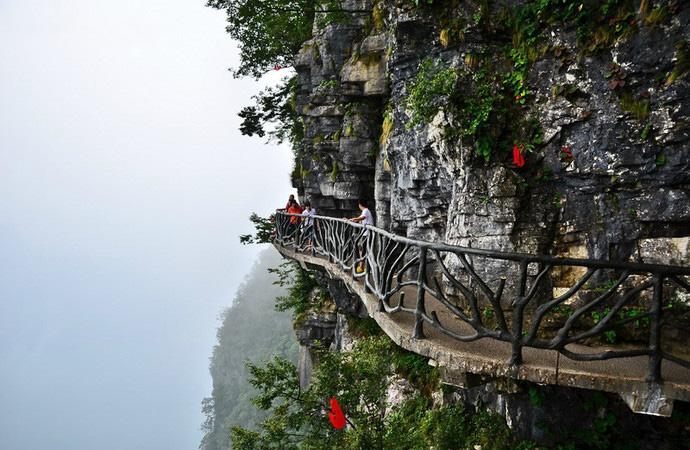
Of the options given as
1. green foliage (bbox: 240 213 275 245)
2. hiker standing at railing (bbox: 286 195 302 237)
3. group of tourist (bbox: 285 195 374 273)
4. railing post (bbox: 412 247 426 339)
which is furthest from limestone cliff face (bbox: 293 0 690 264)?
green foliage (bbox: 240 213 275 245)

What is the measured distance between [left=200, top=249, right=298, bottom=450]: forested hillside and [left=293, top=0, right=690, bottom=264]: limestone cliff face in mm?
50267

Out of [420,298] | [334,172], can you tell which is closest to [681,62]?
[420,298]

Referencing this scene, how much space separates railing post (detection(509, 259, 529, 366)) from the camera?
3.68m

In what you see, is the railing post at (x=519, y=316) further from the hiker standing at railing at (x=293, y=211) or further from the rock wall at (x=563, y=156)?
the hiker standing at railing at (x=293, y=211)

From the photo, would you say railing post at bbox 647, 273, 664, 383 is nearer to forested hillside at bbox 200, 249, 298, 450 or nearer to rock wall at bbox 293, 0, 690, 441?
rock wall at bbox 293, 0, 690, 441

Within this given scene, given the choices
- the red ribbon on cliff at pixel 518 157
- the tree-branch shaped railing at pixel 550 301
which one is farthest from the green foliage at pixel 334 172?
the red ribbon on cliff at pixel 518 157

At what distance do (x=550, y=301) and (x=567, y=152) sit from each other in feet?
12.2

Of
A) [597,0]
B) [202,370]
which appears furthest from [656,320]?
[202,370]

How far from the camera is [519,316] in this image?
3766 mm

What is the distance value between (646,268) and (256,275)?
109353mm

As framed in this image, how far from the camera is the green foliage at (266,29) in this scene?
1401 centimetres

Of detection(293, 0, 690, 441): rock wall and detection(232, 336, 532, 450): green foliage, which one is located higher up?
detection(293, 0, 690, 441): rock wall

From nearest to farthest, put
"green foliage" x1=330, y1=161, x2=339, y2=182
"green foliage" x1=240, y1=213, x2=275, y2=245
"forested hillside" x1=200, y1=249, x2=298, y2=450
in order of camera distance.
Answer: "green foliage" x1=330, y1=161, x2=339, y2=182 < "green foliage" x1=240, y1=213, x2=275, y2=245 < "forested hillside" x1=200, y1=249, x2=298, y2=450

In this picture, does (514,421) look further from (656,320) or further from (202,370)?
(202,370)
